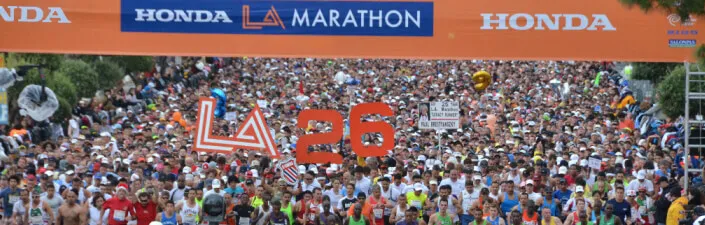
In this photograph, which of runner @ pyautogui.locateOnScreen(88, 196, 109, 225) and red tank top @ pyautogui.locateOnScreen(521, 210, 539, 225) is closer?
red tank top @ pyautogui.locateOnScreen(521, 210, 539, 225)

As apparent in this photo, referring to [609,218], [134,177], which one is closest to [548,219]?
[609,218]

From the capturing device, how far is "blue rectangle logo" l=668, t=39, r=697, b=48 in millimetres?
18312

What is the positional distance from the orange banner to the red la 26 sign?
11.0ft

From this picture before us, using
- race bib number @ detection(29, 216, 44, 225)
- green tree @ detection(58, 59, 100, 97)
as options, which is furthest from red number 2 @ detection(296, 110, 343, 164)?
green tree @ detection(58, 59, 100, 97)

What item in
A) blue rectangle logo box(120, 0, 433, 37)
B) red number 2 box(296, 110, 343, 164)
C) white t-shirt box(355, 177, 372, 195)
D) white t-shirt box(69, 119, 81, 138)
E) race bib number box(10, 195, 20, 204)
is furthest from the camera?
white t-shirt box(69, 119, 81, 138)

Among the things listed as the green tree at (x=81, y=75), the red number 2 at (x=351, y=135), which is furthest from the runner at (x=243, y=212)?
the green tree at (x=81, y=75)

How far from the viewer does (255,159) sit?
23781mm

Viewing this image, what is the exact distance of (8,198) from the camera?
67.3ft

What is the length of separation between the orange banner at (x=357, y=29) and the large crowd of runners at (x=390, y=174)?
1899mm

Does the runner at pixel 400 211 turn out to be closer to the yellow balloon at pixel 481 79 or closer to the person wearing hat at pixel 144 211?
the person wearing hat at pixel 144 211

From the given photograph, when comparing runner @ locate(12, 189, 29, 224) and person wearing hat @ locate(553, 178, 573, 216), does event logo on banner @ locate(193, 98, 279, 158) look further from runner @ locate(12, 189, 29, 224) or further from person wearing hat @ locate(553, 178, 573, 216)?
person wearing hat @ locate(553, 178, 573, 216)

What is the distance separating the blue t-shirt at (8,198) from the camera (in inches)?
805

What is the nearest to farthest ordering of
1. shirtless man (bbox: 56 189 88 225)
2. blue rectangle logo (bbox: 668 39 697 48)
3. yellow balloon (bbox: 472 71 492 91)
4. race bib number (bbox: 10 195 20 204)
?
blue rectangle logo (bbox: 668 39 697 48)
shirtless man (bbox: 56 189 88 225)
race bib number (bbox: 10 195 20 204)
yellow balloon (bbox: 472 71 492 91)

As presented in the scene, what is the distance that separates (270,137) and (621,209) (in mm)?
5383
